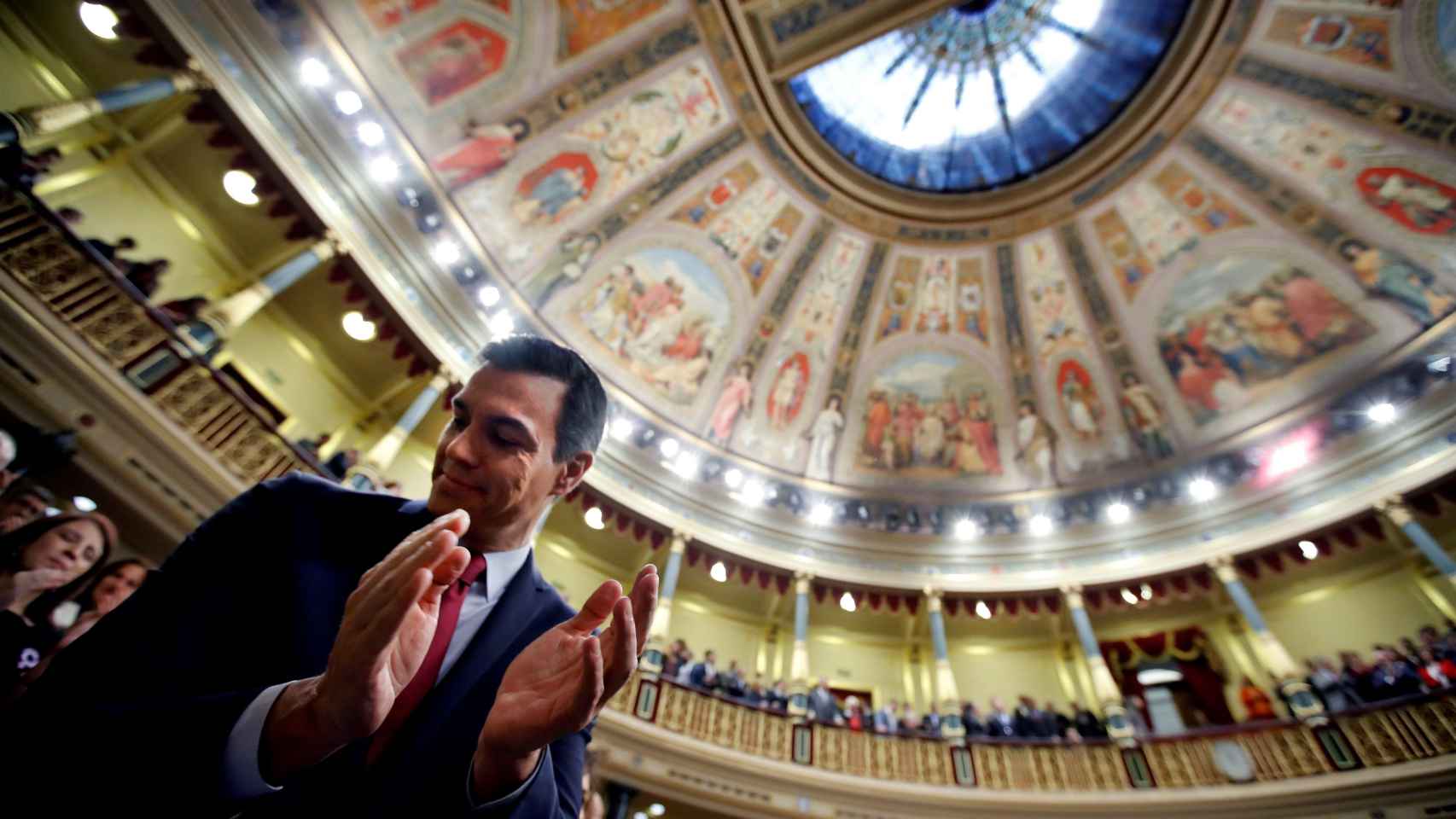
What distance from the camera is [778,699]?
11.1 metres

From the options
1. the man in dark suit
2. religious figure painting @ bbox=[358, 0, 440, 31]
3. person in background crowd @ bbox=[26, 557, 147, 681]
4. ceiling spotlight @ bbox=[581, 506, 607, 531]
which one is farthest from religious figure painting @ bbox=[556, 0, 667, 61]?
the man in dark suit

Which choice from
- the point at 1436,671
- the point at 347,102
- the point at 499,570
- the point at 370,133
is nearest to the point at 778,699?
the point at 1436,671

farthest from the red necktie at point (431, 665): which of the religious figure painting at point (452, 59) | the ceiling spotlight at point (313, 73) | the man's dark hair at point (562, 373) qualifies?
the religious figure painting at point (452, 59)

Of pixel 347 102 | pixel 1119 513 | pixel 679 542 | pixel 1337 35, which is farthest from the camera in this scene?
pixel 1119 513

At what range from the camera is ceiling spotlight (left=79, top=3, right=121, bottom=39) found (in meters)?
7.66

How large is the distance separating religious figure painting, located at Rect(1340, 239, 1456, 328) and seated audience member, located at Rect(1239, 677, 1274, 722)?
7.95 metres

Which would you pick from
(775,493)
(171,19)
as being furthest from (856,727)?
(171,19)

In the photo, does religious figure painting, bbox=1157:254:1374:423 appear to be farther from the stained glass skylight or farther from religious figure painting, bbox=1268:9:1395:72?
the stained glass skylight

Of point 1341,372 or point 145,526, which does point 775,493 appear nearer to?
point 145,526

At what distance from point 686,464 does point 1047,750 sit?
8923 millimetres

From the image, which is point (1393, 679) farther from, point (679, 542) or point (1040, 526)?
point (679, 542)

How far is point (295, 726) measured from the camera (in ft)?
3.01

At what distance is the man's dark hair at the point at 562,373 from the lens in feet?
5.63

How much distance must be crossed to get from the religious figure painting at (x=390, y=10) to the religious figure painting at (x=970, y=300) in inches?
541
